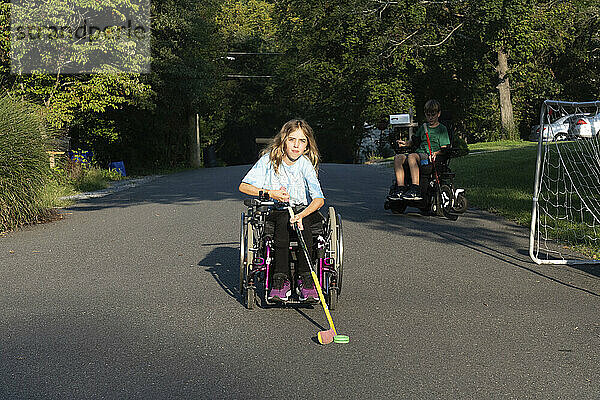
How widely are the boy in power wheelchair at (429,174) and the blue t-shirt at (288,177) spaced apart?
596 centimetres

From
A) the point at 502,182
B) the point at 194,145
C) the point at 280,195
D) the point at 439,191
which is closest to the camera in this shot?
the point at 280,195

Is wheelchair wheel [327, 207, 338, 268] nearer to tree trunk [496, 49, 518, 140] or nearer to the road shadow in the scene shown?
the road shadow

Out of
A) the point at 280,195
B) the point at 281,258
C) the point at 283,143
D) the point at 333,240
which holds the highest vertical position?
the point at 283,143

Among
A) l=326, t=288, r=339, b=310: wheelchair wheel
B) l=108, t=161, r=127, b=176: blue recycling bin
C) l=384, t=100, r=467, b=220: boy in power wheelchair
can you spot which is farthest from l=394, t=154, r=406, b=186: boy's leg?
l=108, t=161, r=127, b=176: blue recycling bin

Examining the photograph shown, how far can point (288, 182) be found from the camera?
6.70m

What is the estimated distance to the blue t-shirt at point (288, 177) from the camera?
6.66 meters

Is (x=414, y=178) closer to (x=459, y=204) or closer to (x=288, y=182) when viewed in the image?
(x=459, y=204)

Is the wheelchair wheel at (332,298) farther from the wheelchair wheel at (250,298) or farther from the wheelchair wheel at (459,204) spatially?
the wheelchair wheel at (459,204)

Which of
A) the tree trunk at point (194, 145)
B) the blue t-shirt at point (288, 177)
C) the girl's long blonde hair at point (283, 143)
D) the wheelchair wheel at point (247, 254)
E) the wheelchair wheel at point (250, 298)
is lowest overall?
the tree trunk at point (194, 145)

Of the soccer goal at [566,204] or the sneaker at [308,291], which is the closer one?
the sneaker at [308,291]

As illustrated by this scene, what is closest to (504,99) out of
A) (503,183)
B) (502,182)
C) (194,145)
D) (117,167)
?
(194,145)

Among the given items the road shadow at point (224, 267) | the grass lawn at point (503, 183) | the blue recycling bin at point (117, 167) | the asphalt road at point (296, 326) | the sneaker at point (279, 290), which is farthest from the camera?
the blue recycling bin at point (117, 167)

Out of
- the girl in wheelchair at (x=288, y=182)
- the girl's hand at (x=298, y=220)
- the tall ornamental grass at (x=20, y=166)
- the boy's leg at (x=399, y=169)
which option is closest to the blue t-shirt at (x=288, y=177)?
the girl in wheelchair at (x=288, y=182)

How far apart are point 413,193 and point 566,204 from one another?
2.64m
